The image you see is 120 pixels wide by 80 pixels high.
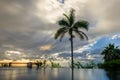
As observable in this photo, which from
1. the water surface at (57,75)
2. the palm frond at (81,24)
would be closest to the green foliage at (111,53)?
the water surface at (57,75)

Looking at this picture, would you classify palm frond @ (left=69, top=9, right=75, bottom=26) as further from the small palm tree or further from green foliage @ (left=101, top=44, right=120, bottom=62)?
green foliage @ (left=101, top=44, right=120, bottom=62)

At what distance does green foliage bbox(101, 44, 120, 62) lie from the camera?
467 ft

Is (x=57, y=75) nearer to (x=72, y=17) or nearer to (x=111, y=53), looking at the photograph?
(x=72, y=17)

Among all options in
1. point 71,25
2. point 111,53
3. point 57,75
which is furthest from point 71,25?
point 111,53

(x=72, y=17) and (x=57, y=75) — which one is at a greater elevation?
(x=72, y=17)

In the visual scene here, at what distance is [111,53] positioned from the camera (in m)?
145

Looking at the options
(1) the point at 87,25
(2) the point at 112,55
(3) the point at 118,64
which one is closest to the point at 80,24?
(1) the point at 87,25

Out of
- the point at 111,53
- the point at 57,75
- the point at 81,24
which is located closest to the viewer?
the point at 81,24

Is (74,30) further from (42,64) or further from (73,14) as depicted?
(42,64)

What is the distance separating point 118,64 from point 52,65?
54687mm

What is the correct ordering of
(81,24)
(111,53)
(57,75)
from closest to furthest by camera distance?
1. (81,24)
2. (57,75)
3. (111,53)

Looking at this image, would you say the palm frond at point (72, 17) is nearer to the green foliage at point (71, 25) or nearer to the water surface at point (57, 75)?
the green foliage at point (71, 25)

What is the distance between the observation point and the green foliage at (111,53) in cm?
14238

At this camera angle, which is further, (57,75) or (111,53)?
(111,53)
